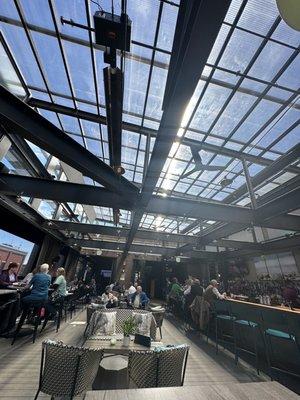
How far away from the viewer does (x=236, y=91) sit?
12.8 ft

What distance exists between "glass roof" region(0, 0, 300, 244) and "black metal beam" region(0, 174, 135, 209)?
110cm

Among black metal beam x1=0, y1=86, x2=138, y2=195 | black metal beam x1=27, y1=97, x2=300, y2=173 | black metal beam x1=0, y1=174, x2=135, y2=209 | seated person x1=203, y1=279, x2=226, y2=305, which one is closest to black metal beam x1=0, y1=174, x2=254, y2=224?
black metal beam x1=0, y1=174, x2=135, y2=209

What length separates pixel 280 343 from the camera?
4.11 metres

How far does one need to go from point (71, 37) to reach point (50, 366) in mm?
5087

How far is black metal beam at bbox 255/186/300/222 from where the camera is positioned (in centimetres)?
363

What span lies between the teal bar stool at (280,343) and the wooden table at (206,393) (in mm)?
2730

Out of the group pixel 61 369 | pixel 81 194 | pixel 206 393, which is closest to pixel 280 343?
pixel 206 393

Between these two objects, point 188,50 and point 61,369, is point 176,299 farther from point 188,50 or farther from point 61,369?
point 188,50

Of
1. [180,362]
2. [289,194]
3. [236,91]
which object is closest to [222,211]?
[289,194]

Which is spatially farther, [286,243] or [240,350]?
[286,243]

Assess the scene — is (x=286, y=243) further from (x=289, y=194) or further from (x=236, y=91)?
(x=236, y=91)

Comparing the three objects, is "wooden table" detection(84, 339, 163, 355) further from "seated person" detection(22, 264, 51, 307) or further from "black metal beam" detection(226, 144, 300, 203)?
"black metal beam" detection(226, 144, 300, 203)

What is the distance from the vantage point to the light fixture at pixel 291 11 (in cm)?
82

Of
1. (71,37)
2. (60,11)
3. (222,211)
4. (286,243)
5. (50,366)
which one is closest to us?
(50,366)
